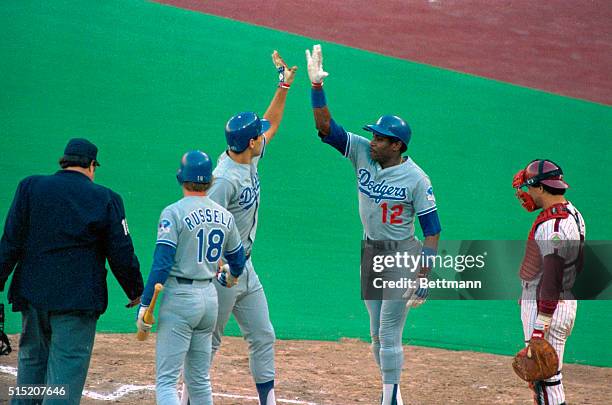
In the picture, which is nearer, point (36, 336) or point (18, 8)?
point (36, 336)

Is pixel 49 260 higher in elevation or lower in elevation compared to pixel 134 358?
higher

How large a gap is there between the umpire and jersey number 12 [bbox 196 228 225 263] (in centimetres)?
38

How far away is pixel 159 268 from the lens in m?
4.40

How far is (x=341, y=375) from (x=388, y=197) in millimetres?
1784

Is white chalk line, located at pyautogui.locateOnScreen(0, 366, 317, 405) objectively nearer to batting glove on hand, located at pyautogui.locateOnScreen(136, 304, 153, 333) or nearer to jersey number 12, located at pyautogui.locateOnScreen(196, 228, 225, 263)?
batting glove on hand, located at pyautogui.locateOnScreen(136, 304, 153, 333)

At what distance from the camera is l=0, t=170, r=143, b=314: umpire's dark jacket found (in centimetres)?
446

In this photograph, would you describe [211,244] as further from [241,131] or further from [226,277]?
[241,131]

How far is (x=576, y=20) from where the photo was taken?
12.1m

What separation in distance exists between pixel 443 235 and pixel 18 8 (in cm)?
639

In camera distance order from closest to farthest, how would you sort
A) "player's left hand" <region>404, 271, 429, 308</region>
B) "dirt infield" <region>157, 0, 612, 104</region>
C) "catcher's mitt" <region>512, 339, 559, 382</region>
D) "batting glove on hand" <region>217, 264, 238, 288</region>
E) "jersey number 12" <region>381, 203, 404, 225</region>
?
"catcher's mitt" <region>512, 339, 559, 382</region> → "batting glove on hand" <region>217, 264, 238, 288</region> → "player's left hand" <region>404, 271, 429, 308</region> → "jersey number 12" <region>381, 203, 404, 225</region> → "dirt infield" <region>157, 0, 612, 104</region>

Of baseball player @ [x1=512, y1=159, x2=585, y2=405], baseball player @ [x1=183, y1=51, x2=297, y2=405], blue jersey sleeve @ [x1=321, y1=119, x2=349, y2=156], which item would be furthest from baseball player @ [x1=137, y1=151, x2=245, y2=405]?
baseball player @ [x1=512, y1=159, x2=585, y2=405]

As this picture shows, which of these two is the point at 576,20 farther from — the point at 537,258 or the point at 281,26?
the point at 537,258

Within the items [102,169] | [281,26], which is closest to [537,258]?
[102,169]

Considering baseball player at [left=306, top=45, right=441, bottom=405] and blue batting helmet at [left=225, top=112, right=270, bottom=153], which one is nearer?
blue batting helmet at [left=225, top=112, right=270, bottom=153]
